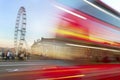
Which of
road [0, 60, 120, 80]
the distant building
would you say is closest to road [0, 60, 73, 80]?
road [0, 60, 120, 80]

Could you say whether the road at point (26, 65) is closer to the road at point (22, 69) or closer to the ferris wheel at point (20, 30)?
the road at point (22, 69)

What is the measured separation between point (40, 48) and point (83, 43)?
896 mm

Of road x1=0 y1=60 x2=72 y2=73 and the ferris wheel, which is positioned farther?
the ferris wheel

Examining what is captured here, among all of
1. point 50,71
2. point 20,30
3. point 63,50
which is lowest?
point 50,71

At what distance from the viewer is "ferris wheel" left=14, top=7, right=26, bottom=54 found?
254 cm

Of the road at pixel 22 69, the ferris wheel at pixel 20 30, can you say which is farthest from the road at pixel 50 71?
the ferris wheel at pixel 20 30

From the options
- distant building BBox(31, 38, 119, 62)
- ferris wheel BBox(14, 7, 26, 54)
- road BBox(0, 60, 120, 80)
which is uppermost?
ferris wheel BBox(14, 7, 26, 54)

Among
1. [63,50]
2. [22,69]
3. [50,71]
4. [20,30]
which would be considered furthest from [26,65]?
[63,50]

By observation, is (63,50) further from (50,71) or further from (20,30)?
(20,30)

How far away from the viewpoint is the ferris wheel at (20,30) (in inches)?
100

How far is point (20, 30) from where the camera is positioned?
8.52ft

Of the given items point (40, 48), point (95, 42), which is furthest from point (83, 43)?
point (40, 48)

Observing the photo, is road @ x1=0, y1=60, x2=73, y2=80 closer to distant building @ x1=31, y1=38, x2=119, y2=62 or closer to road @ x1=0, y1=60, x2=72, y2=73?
road @ x1=0, y1=60, x2=72, y2=73

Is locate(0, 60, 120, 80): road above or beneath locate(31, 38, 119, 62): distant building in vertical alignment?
beneath
